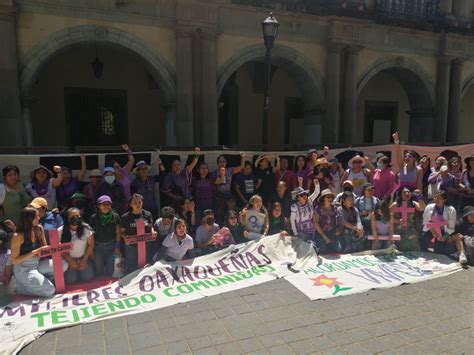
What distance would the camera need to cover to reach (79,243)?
16.9 ft

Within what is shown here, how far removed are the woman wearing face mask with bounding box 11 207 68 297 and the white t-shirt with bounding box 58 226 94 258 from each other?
18.0 inches

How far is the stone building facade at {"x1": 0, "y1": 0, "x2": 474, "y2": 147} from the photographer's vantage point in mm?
9016

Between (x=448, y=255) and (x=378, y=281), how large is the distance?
1.85 m

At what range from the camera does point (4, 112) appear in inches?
340

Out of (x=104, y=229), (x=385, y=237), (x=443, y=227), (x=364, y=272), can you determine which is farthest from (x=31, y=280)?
(x=443, y=227)

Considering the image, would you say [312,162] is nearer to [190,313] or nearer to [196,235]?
[196,235]

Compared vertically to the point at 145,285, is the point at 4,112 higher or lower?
higher

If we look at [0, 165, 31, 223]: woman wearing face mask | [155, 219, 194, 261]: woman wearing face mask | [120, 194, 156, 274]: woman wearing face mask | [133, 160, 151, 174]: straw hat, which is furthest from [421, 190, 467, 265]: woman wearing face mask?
[0, 165, 31, 223]: woman wearing face mask

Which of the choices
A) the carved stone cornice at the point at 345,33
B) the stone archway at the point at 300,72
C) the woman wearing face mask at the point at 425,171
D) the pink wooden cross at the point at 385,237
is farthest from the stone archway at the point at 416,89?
the pink wooden cross at the point at 385,237

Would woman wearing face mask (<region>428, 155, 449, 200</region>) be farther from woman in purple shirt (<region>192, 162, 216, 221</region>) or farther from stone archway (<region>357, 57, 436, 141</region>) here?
stone archway (<region>357, 57, 436, 141</region>)

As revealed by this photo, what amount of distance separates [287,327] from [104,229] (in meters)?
2.88

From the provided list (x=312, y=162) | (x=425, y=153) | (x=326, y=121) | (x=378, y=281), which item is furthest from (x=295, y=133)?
(x=378, y=281)

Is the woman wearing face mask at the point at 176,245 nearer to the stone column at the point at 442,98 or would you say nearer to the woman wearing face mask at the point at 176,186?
the woman wearing face mask at the point at 176,186

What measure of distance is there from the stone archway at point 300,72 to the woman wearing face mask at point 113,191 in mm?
5435
